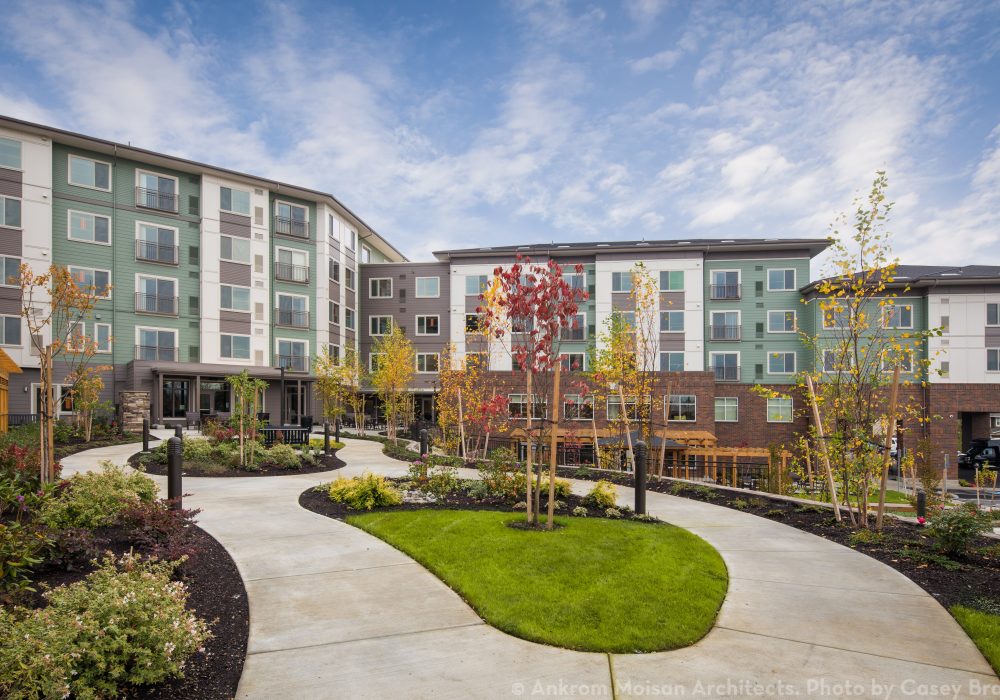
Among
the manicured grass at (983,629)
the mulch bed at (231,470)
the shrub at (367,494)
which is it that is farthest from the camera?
the mulch bed at (231,470)

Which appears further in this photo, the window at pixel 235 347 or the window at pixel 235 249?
the window at pixel 235 249

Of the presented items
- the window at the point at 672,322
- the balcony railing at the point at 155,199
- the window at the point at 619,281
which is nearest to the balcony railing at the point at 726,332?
the window at the point at 672,322

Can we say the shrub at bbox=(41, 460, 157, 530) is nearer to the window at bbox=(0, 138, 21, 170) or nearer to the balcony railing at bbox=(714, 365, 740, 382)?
the window at bbox=(0, 138, 21, 170)

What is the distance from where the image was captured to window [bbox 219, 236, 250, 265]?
3522 centimetres

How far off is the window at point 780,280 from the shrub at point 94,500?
38.6 m

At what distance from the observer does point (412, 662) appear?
4.31m

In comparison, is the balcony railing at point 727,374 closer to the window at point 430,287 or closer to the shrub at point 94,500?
the window at point 430,287

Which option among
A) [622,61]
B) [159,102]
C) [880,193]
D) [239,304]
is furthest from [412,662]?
[239,304]

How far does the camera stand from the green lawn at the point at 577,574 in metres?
4.93

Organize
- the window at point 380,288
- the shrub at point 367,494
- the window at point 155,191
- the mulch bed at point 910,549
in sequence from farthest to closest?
1. the window at point 380,288
2. the window at point 155,191
3. the shrub at point 367,494
4. the mulch bed at point 910,549

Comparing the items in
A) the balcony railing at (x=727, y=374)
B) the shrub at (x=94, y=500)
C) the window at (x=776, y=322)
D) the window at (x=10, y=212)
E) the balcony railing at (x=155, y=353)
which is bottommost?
the shrub at (x=94, y=500)

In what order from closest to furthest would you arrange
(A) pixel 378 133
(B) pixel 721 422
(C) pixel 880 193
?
(C) pixel 880 193 → (A) pixel 378 133 → (B) pixel 721 422

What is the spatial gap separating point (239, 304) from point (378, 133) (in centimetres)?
2191

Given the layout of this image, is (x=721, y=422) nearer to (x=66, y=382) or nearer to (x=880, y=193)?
(x=880, y=193)
